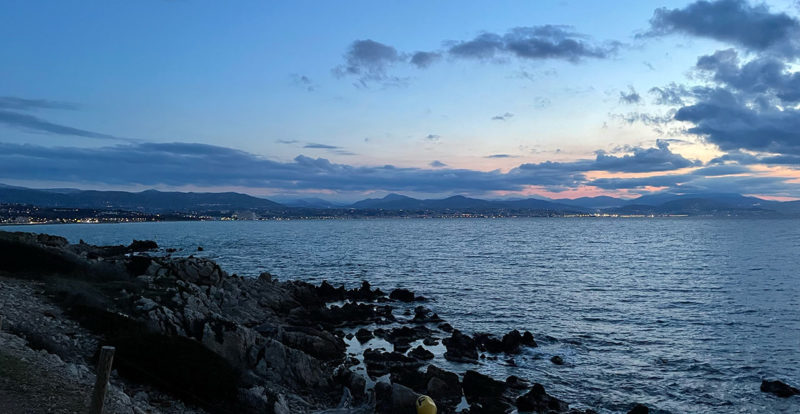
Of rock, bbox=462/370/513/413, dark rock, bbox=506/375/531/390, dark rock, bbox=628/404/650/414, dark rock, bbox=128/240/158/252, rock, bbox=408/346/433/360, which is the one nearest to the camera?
dark rock, bbox=628/404/650/414

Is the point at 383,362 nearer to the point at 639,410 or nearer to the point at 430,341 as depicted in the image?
the point at 430,341

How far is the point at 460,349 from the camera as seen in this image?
95.7 feet

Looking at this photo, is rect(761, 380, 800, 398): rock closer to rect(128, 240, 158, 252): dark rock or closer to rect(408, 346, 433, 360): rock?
rect(408, 346, 433, 360): rock

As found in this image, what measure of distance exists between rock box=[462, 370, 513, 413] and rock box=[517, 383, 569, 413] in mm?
641

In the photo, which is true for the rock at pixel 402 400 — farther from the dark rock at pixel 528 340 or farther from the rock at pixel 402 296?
the rock at pixel 402 296

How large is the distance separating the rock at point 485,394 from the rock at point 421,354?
504cm

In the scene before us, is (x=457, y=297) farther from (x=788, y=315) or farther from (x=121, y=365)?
(x=121, y=365)

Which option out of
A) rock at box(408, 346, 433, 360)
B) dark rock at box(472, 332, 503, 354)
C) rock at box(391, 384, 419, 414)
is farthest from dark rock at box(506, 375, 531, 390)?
rock at box(391, 384, 419, 414)

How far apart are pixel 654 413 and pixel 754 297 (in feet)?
117

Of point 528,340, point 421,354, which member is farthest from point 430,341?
point 528,340

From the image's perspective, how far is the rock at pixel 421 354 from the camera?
28150mm

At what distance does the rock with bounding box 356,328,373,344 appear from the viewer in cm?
3176

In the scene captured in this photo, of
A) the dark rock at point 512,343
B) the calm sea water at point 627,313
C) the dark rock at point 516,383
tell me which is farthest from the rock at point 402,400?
the dark rock at point 512,343

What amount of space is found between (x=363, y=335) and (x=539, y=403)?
1432 centimetres
